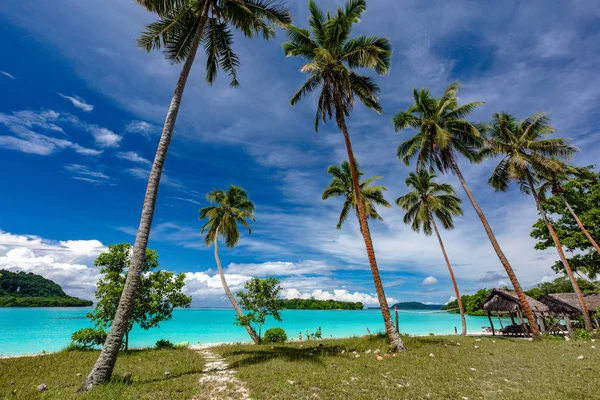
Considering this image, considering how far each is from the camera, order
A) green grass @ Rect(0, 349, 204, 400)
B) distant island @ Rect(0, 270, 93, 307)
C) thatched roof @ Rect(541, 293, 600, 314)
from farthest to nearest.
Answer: distant island @ Rect(0, 270, 93, 307)
thatched roof @ Rect(541, 293, 600, 314)
green grass @ Rect(0, 349, 204, 400)

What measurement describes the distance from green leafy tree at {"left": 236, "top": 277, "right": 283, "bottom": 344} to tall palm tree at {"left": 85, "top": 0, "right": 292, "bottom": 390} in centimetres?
1171

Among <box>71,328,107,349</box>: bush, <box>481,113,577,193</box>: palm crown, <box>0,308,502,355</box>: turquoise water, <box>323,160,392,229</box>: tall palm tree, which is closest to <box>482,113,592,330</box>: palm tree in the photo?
<box>481,113,577,193</box>: palm crown

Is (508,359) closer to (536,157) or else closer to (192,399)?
(192,399)

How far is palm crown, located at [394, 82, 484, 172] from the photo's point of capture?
18.4m

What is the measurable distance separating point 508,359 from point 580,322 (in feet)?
85.3

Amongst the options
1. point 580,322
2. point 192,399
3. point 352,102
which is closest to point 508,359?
point 192,399

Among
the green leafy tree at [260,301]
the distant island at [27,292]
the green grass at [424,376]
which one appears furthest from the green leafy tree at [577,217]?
the distant island at [27,292]

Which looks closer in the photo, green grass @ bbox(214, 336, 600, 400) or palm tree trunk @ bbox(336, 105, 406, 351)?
green grass @ bbox(214, 336, 600, 400)

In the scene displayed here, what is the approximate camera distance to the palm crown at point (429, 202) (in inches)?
953

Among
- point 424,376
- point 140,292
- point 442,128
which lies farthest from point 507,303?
point 140,292

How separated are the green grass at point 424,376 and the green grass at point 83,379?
1.76 m

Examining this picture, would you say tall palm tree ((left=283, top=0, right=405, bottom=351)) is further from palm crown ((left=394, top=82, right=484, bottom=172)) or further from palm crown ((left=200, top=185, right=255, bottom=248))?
palm crown ((left=200, top=185, right=255, bottom=248))

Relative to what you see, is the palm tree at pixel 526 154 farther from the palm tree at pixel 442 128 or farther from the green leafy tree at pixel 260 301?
the green leafy tree at pixel 260 301

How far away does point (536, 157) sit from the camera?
18859mm
